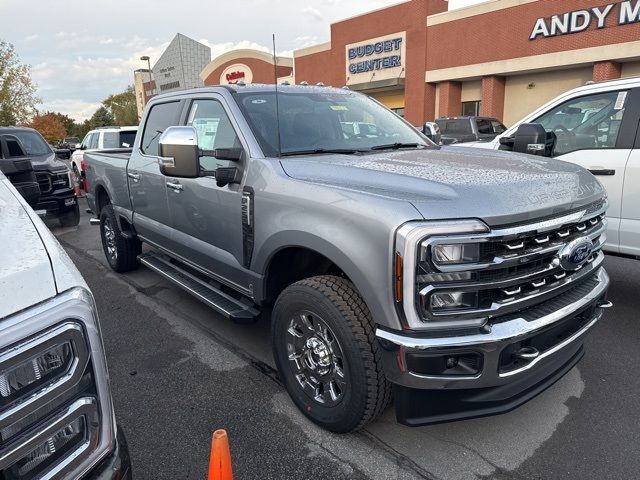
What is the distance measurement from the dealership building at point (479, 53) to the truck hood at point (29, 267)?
19697 mm

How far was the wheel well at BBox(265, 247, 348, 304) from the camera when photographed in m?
2.99

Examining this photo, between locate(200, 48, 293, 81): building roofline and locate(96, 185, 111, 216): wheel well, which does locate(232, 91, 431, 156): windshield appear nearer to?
locate(96, 185, 111, 216): wheel well

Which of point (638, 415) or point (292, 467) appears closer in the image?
point (292, 467)

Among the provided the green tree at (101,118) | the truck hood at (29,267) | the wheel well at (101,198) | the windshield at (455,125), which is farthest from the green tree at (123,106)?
the truck hood at (29,267)

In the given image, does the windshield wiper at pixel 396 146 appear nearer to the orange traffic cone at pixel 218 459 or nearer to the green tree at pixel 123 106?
the orange traffic cone at pixel 218 459

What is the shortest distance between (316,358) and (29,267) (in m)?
1.67

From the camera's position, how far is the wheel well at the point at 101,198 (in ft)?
20.0

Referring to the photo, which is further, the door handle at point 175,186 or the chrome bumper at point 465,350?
the door handle at point 175,186

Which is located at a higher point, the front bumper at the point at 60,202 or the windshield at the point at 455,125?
the windshield at the point at 455,125

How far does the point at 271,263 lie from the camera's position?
308cm

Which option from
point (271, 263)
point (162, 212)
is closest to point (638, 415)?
point (271, 263)

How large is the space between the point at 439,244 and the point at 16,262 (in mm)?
1533

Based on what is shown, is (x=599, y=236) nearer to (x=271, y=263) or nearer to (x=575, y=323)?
(x=575, y=323)

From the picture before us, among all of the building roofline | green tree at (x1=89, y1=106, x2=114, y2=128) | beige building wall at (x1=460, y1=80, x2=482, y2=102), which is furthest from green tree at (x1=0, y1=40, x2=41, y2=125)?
green tree at (x1=89, y1=106, x2=114, y2=128)
